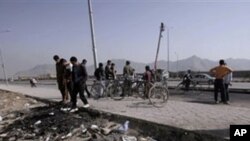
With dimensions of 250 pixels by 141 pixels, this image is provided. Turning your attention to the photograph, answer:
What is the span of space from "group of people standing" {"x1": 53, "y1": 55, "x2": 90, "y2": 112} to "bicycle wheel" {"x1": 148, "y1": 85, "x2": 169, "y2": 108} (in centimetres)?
237

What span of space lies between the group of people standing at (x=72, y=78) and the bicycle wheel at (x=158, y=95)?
2.37 m

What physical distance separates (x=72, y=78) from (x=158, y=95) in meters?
3.20

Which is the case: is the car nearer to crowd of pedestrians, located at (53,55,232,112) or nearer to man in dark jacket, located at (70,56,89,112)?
Answer: crowd of pedestrians, located at (53,55,232,112)

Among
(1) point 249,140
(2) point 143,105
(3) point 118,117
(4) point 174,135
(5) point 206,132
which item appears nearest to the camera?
(1) point 249,140

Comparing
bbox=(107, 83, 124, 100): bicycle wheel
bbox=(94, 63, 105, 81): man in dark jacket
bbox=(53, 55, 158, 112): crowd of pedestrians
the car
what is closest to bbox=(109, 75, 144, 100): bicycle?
bbox=(107, 83, 124, 100): bicycle wheel

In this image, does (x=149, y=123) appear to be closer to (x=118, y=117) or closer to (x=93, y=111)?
(x=118, y=117)

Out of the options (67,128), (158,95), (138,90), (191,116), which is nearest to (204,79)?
(138,90)

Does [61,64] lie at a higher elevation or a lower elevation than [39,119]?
higher

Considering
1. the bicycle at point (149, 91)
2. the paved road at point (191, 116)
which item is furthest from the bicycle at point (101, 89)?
the paved road at point (191, 116)

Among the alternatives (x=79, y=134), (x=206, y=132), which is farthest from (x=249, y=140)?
(x=79, y=134)

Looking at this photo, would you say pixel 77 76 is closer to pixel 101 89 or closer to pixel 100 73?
pixel 101 89

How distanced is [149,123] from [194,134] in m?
1.79

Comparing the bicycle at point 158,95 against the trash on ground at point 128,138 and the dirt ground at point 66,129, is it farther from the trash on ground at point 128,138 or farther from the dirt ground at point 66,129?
the trash on ground at point 128,138

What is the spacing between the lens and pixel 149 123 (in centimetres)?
1069
